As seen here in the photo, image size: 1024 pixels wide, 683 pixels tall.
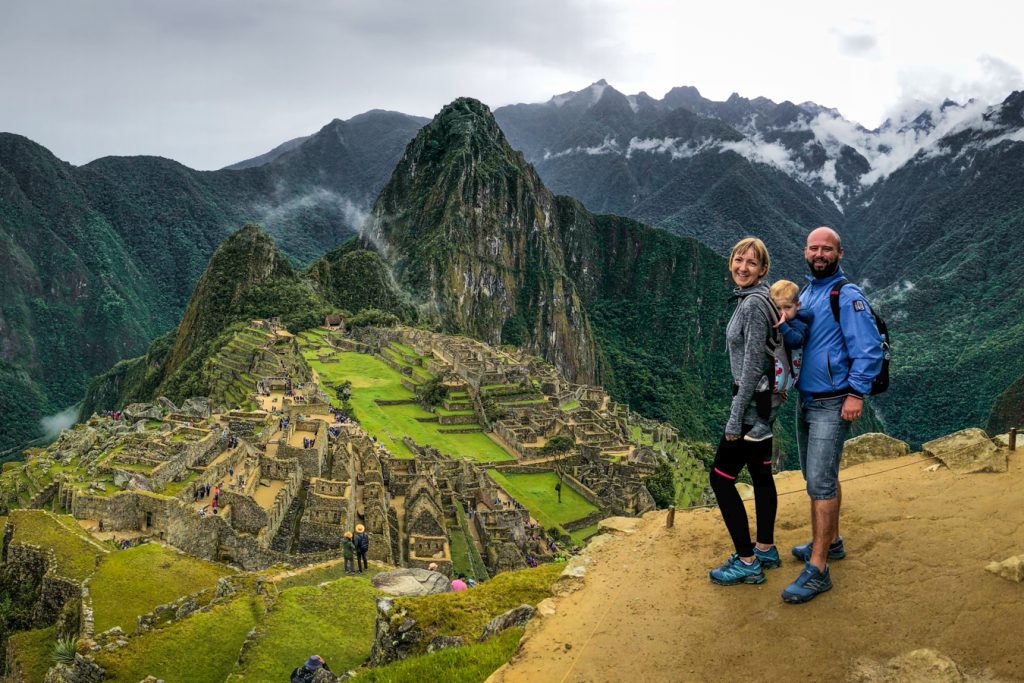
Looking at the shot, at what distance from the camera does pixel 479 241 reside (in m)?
164

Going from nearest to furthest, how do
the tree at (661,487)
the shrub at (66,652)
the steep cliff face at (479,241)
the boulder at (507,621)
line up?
the boulder at (507,621)
the shrub at (66,652)
the tree at (661,487)
the steep cliff face at (479,241)

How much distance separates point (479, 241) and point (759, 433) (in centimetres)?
16018

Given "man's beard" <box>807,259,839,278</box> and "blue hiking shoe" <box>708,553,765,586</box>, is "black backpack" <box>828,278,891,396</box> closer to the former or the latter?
"man's beard" <box>807,259,839,278</box>

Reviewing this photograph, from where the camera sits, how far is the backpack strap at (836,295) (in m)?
6.09

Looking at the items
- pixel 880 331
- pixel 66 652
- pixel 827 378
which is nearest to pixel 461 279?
pixel 66 652

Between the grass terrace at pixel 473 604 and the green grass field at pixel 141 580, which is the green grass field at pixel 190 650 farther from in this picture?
the grass terrace at pixel 473 604

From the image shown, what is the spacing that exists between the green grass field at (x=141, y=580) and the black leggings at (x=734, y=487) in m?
10.7

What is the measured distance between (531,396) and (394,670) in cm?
5026

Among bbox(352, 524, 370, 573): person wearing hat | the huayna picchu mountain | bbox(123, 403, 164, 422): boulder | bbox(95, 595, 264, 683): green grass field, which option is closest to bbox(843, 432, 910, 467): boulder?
bbox(95, 595, 264, 683): green grass field

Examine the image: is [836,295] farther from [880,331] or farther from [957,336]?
[957,336]

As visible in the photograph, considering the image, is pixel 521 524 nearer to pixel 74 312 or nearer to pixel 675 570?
pixel 675 570

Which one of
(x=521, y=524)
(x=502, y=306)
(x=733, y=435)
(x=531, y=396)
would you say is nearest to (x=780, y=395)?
(x=733, y=435)

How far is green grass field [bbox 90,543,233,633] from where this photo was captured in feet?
41.8

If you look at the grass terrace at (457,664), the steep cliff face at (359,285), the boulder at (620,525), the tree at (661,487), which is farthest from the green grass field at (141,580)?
the steep cliff face at (359,285)
